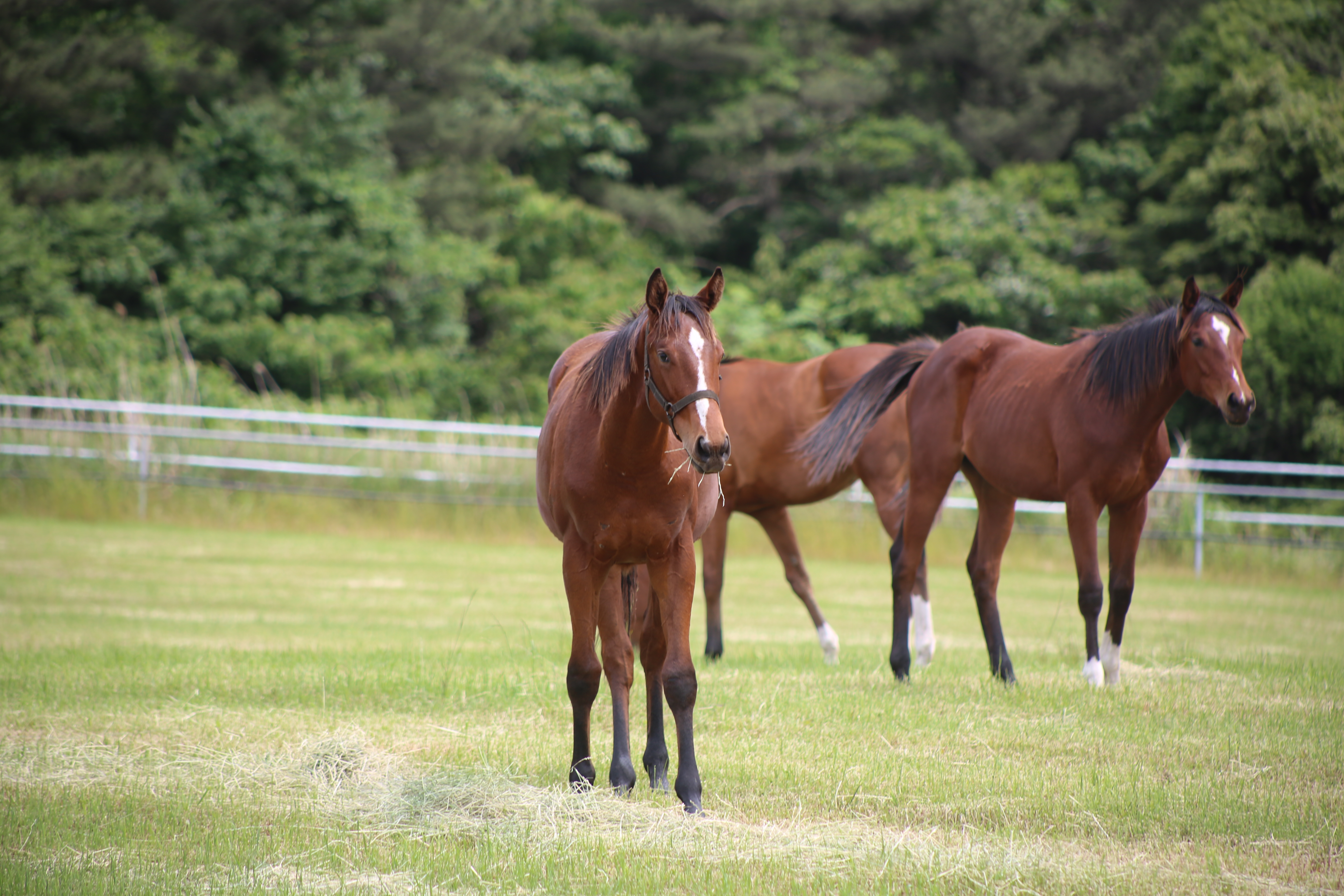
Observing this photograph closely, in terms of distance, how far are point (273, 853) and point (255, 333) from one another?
1925 centimetres

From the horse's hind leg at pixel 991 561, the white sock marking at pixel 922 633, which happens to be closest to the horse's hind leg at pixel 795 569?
the white sock marking at pixel 922 633

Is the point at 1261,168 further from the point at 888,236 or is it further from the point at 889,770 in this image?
the point at 889,770

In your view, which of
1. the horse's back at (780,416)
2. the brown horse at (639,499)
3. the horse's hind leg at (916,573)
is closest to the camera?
the brown horse at (639,499)

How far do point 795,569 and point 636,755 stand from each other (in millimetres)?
Result: 3300

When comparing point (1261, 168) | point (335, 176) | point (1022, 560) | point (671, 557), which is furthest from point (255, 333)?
point (671, 557)

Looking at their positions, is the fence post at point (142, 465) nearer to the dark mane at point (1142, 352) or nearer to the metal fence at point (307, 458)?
the metal fence at point (307, 458)

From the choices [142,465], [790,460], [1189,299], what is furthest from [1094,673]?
[142,465]

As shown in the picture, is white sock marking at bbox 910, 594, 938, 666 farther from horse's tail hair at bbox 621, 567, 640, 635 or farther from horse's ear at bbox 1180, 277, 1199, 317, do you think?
horse's tail hair at bbox 621, 567, 640, 635

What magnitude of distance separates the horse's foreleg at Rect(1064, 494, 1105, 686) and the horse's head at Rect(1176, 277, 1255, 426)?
819mm

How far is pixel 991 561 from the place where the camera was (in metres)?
6.82

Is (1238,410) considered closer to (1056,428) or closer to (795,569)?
(1056,428)

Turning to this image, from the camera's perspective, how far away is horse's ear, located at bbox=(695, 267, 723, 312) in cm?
389

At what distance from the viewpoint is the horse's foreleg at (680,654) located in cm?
402

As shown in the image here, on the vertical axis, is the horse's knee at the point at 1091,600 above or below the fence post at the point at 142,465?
above
